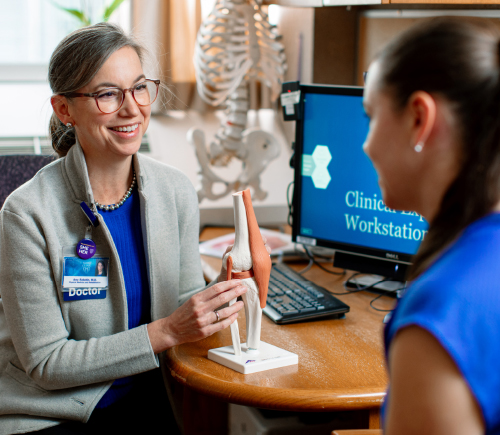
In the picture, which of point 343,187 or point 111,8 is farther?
point 111,8

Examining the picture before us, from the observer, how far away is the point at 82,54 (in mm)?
1236

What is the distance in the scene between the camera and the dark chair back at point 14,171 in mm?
1664

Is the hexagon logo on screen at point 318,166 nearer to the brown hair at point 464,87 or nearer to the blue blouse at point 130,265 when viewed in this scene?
the blue blouse at point 130,265

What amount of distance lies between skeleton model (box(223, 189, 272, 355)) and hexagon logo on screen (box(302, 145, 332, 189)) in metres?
0.56

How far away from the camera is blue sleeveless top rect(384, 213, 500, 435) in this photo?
0.49m

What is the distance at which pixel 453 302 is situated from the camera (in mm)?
497

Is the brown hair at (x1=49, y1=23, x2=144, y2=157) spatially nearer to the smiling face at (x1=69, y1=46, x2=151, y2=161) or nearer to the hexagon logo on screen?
the smiling face at (x1=69, y1=46, x2=151, y2=161)

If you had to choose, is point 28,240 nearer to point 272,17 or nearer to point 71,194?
point 71,194

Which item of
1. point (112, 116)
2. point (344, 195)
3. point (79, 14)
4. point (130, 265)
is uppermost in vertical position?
point (79, 14)

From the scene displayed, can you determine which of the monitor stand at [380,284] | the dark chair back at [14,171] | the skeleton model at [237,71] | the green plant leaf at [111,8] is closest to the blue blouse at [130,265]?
the dark chair back at [14,171]

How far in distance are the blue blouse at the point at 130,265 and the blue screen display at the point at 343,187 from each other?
545 mm

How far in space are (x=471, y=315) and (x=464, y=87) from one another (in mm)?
218

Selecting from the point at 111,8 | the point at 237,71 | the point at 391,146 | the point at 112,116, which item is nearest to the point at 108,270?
the point at 112,116

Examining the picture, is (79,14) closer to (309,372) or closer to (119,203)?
(119,203)
